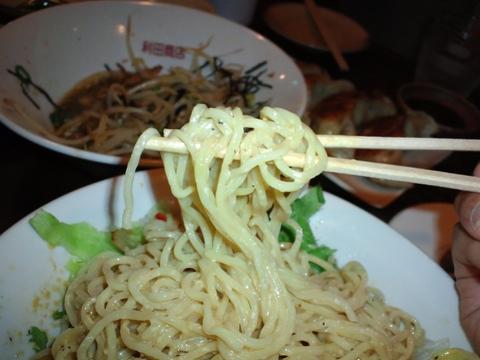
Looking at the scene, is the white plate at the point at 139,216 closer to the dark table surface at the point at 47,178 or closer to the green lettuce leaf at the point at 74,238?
the green lettuce leaf at the point at 74,238

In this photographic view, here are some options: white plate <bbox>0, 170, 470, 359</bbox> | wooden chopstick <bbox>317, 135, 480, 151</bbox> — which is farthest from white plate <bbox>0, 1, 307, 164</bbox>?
wooden chopstick <bbox>317, 135, 480, 151</bbox>

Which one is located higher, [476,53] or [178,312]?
[178,312]

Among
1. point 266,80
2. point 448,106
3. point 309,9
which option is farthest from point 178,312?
point 309,9

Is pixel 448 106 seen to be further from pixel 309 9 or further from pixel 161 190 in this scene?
pixel 161 190

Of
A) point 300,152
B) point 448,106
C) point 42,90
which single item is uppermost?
point 300,152

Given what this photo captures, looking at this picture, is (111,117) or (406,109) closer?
(111,117)

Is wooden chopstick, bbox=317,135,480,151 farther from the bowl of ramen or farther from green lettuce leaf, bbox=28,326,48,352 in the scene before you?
green lettuce leaf, bbox=28,326,48,352

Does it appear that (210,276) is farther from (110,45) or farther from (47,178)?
(110,45)
